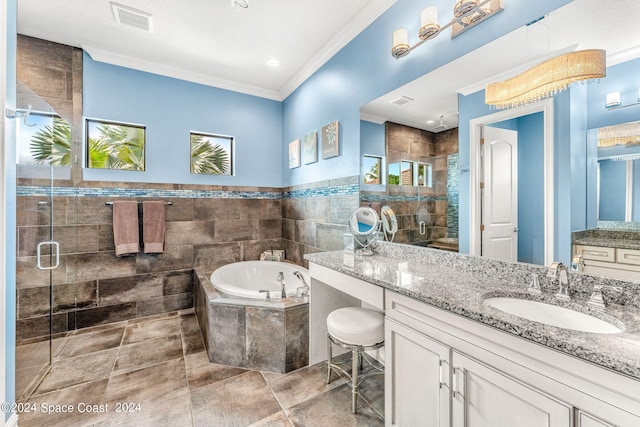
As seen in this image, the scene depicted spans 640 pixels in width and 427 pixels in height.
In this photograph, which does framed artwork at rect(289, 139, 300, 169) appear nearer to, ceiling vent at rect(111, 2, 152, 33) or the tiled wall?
the tiled wall

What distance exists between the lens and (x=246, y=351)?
2049 mm

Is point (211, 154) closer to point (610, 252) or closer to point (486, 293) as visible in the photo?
point (486, 293)

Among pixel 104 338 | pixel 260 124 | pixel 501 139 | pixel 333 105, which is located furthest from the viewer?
pixel 260 124

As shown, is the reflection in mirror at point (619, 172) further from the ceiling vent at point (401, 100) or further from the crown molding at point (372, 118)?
the crown molding at point (372, 118)

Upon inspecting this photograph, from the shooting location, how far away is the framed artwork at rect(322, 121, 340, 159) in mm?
2637

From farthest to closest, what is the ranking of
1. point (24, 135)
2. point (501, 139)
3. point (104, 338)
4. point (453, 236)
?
point (104, 338) < point (24, 135) < point (453, 236) < point (501, 139)

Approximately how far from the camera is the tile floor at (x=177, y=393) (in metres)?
1.57


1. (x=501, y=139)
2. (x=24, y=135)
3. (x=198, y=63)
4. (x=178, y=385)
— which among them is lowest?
(x=178, y=385)

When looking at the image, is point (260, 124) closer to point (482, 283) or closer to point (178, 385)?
point (178, 385)

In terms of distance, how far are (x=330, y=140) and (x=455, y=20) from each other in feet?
4.78

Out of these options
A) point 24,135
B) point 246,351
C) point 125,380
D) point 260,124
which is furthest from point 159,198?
point 246,351

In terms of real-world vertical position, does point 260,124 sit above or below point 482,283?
above

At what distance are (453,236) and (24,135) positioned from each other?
2.90 meters

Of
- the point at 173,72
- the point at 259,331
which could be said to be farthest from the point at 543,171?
the point at 173,72
